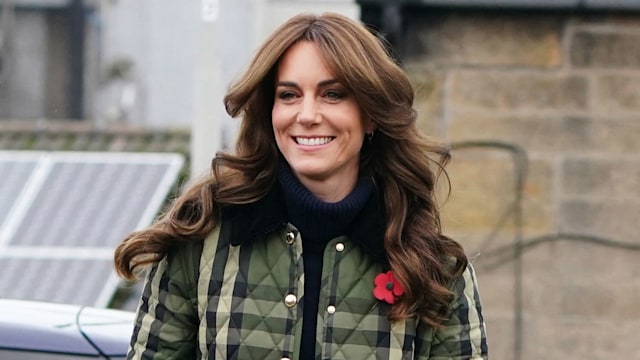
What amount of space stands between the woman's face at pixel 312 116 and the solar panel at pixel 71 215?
4082 millimetres

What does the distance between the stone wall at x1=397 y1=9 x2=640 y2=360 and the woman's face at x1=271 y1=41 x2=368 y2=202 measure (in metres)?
2.78

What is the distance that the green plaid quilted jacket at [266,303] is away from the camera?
2873 millimetres

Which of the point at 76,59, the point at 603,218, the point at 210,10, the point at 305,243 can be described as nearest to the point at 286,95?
the point at 305,243

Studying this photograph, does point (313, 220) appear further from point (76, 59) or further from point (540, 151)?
point (76, 59)

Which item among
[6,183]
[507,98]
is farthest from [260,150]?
[6,183]

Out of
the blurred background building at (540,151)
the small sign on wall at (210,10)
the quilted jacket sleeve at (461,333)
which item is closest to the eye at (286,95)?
the quilted jacket sleeve at (461,333)

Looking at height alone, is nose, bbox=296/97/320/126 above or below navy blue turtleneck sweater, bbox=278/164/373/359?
above

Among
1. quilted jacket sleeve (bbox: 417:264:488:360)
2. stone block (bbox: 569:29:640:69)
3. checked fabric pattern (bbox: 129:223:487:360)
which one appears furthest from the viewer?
stone block (bbox: 569:29:640:69)

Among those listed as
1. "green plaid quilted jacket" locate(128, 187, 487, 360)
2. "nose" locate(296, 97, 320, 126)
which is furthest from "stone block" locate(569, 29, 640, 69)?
"nose" locate(296, 97, 320, 126)

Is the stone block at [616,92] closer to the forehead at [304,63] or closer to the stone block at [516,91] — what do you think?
the stone block at [516,91]

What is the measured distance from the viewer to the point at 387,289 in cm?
293

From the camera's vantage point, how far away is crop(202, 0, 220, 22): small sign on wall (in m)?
6.25

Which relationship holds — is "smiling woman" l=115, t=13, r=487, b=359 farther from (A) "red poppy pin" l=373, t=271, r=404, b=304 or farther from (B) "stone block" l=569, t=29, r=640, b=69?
(B) "stone block" l=569, t=29, r=640, b=69

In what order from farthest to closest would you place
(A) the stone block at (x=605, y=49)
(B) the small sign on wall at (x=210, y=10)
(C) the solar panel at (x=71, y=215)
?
1. (C) the solar panel at (x=71, y=215)
2. (B) the small sign on wall at (x=210, y=10)
3. (A) the stone block at (x=605, y=49)
